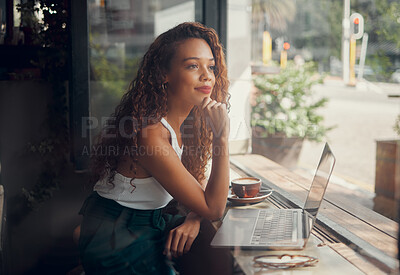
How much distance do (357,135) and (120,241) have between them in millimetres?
5843

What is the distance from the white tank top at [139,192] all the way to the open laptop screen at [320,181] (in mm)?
431

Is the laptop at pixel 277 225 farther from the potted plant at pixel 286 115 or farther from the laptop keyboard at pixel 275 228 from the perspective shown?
the potted plant at pixel 286 115

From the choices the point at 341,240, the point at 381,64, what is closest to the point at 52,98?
the point at 341,240

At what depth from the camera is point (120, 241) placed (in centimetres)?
135

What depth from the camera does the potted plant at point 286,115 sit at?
152 inches

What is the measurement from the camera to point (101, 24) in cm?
387

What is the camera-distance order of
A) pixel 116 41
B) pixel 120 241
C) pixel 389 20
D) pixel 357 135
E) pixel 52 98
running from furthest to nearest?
pixel 357 135 < pixel 116 41 < pixel 389 20 < pixel 52 98 < pixel 120 241

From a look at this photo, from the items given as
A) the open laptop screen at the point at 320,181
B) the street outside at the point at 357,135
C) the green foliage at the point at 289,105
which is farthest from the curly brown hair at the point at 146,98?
the green foliage at the point at 289,105

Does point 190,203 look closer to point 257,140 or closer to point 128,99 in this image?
point 128,99

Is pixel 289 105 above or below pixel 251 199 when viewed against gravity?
above

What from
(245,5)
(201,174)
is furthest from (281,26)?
(201,174)

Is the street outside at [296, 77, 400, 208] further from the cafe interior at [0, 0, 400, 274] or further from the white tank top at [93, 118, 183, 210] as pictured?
the white tank top at [93, 118, 183, 210]

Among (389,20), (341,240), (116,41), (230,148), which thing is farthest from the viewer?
(116,41)

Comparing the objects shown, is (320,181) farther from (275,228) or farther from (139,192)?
(139,192)
